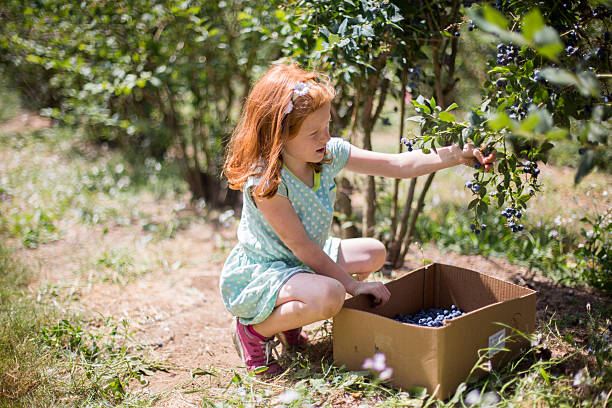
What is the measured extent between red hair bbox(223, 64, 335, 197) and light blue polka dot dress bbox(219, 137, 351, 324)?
6cm

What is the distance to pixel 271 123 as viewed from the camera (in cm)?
190

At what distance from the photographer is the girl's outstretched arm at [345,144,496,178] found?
1.86 metres

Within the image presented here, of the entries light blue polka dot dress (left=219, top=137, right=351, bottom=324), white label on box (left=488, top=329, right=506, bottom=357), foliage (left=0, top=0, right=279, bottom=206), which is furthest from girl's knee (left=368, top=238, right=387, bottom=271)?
foliage (left=0, top=0, right=279, bottom=206)

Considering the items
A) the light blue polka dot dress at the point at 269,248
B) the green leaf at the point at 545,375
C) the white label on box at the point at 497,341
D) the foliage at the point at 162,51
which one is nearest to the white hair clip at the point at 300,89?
the light blue polka dot dress at the point at 269,248

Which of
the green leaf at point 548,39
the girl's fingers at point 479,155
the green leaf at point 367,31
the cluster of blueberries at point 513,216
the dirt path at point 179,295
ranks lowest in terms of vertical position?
the dirt path at point 179,295

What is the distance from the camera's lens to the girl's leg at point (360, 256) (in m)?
2.28

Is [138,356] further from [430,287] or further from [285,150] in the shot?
[430,287]

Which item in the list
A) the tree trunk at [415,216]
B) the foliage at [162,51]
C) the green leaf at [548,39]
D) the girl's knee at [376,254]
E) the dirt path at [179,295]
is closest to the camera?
the green leaf at [548,39]

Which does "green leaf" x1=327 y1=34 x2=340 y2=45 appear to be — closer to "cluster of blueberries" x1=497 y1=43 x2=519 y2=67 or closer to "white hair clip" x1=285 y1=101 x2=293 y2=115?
"white hair clip" x1=285 y1=101 x2=293 y2=115

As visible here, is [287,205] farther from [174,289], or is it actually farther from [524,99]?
[174,289]

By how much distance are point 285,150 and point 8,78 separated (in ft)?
17.0

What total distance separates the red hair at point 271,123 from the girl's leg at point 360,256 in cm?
55

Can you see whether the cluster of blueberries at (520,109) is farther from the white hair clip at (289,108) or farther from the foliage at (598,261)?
the foliage at (598,261)

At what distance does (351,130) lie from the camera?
2.70m
